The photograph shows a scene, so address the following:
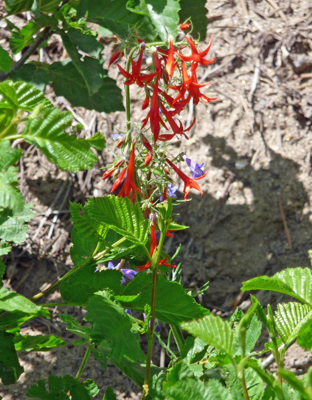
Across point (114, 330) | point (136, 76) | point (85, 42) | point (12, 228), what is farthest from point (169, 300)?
point (85, 42)

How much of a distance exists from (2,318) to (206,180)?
1273mm

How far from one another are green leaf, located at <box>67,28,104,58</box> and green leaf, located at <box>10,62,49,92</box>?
19 cm

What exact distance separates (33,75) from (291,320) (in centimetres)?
129

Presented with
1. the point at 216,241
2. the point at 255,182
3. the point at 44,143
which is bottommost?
the point at 216,241

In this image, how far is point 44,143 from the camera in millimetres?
502

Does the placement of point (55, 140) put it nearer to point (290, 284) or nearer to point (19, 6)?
point (290, 284)

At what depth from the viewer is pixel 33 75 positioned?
1501 mm

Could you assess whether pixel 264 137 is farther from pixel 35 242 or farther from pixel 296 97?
pixel 35 242

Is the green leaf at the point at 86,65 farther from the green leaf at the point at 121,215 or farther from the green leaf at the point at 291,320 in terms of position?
the green leaf at the point at 291,320

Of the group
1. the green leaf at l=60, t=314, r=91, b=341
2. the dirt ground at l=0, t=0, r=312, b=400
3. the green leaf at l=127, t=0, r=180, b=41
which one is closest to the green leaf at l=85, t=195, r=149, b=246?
the green leaf at l=60, t=314, r=91, b=341

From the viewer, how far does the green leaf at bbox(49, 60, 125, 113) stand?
5.15 ft

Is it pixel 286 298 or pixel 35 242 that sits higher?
pixel 35 242

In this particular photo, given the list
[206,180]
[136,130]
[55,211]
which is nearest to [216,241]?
→ [206,180]

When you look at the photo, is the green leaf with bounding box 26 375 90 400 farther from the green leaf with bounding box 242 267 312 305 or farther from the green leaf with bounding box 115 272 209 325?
the green leaf with bounding box 242 267 312 305
